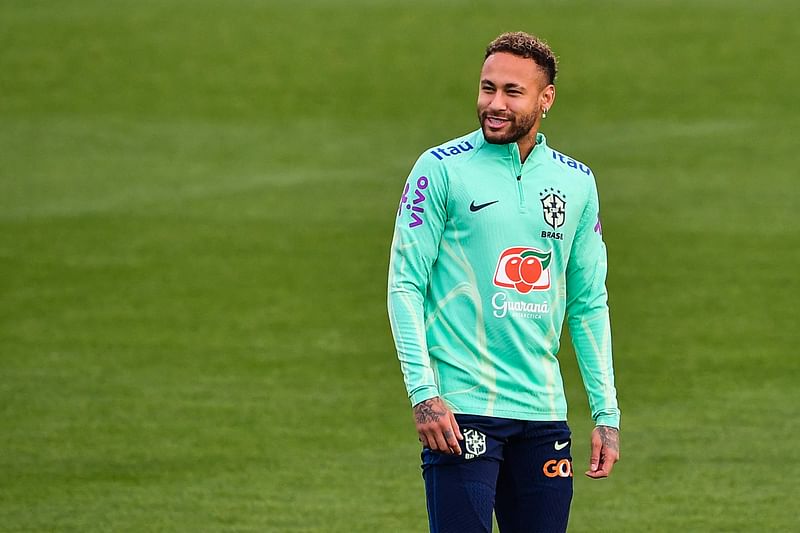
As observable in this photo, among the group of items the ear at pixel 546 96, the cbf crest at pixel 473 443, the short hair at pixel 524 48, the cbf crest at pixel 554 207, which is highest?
the short hair at pixel 524 48

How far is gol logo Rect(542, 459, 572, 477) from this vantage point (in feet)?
15.6

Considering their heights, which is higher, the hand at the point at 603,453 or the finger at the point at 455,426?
the finger at the point at 455,426

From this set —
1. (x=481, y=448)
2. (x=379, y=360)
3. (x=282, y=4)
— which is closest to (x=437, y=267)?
(x=481, y=448)

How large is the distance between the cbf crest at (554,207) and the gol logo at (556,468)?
29.5 inches

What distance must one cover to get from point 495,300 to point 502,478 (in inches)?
23.1

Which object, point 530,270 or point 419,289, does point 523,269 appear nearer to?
point 530,270

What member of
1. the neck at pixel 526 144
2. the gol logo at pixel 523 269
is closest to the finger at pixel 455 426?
the gol logo at pixel 523 269

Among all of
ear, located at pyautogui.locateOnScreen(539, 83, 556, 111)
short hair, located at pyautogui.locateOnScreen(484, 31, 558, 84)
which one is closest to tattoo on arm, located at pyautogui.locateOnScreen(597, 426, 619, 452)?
ear, located at pyautogui.locateOnScreen(539, 83, 556, 111)

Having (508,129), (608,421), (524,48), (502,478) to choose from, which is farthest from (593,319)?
(524,48)

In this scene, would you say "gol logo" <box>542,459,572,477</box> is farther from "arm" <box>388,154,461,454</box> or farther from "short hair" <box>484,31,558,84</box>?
"short hair" <box>484,31,558,84</box>

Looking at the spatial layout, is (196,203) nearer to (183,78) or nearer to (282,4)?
(183,78)

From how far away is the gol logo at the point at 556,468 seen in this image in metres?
4.74

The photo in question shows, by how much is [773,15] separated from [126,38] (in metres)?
11.1

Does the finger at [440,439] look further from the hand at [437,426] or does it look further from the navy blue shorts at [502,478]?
the navy blue shorts at [502,478]
